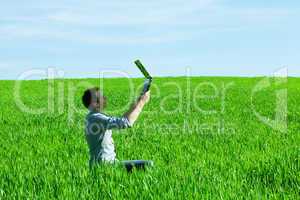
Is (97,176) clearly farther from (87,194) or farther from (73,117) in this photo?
(73,117)

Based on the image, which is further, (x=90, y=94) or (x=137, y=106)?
(x=90, y=94)

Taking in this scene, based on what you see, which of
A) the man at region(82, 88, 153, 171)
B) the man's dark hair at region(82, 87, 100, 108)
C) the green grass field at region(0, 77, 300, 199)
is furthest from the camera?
the man's dark hair at region(82, 87, 100, 108)

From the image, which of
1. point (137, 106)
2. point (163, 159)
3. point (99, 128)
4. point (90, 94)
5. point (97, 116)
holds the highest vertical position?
point (90, 94)

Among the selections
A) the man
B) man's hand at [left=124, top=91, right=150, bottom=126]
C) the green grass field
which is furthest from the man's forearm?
the green grass field

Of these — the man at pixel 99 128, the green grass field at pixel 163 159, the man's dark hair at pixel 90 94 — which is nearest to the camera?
the green grass field at pixel 163 159

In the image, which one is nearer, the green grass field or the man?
the green grass field

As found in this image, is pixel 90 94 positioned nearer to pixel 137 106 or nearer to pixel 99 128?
pixel 99 128

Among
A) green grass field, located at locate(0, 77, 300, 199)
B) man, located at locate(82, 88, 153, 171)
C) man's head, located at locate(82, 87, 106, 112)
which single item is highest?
man's head, located at locate(82, 87, 106, 112)

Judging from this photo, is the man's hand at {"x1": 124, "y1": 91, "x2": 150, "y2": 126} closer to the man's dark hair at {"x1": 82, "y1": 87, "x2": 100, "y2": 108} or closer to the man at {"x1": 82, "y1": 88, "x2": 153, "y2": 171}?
the man at {"x1": 82, "y1": 88, "x2": 153, "y2": 171}

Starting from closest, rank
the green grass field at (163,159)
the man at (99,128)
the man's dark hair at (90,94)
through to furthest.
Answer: the green grass field at (163,159), the man at (99,128), the man's dark hair at (90,94)

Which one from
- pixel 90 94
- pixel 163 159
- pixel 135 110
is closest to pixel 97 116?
pixel 90 94

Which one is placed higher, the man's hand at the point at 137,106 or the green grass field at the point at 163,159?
the man's hand at the point at 137,106

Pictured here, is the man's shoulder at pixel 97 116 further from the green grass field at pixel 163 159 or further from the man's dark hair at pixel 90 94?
the green grass field at pixel 163 159

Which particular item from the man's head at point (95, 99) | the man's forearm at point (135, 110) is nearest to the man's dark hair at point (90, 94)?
the man's head at point (95, 99)
